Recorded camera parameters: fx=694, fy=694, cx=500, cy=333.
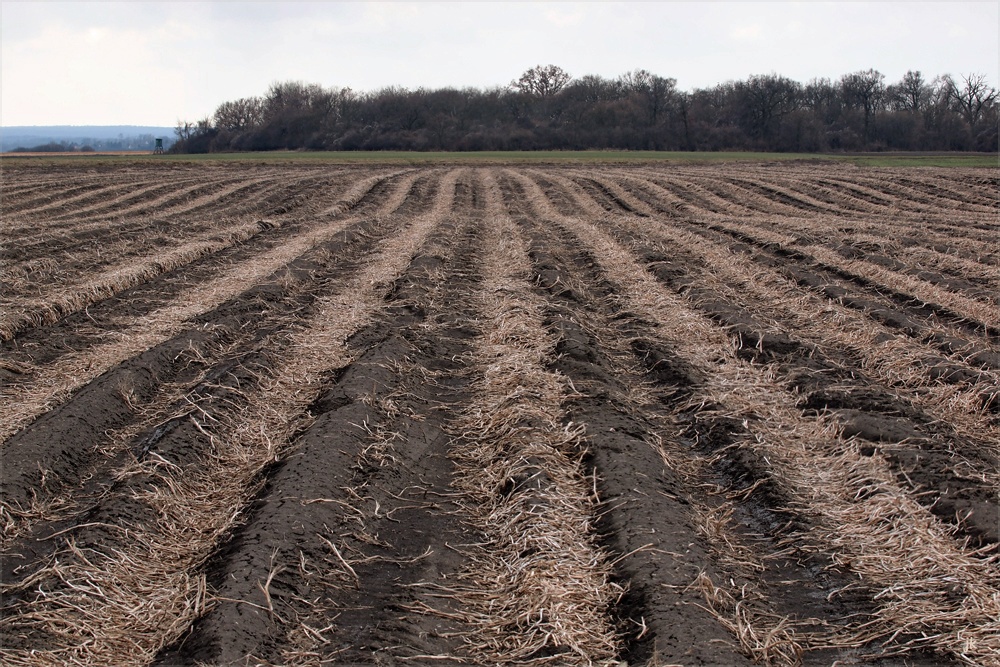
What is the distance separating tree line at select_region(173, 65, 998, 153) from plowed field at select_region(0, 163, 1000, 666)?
2180 inches

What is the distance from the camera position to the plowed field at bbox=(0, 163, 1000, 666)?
3.36 meters

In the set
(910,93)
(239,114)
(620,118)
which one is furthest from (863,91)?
(239,114)

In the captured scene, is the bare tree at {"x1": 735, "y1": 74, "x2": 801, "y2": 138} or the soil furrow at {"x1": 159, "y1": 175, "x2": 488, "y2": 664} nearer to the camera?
the soil furrow at {"x1": 159, "y1": 175, "x2": 488, "y2": 664}

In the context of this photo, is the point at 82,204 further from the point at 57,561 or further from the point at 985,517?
the point at 985,517

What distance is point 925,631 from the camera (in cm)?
337

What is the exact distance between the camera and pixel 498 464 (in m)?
4.89

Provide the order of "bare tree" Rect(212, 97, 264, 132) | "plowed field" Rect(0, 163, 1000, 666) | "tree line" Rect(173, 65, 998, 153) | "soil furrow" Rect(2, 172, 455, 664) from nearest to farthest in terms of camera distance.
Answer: "soil furrow" Rect(2, 172, 455, 664) → "plowed field" Rect(0, 163, 1000, 666) → "tree line" Rect(173, 65, 998, 153) → "bare tree" Rect(212, 97, 264, 132)

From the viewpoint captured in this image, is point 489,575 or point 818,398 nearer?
point 489,575

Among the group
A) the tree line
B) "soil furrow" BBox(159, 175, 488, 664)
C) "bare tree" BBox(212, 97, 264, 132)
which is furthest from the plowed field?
"bare tree" BBox(212, 97, 264, 132)

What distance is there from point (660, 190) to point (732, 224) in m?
7.76

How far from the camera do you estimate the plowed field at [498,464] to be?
336cm

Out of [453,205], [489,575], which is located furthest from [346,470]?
[453,205]

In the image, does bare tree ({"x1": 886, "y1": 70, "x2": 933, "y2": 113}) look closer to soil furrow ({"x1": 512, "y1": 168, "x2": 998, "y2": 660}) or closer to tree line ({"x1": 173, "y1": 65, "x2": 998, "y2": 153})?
tree line ({"x1": 173, "y1": 65, "x2": 998, "y2": 153})

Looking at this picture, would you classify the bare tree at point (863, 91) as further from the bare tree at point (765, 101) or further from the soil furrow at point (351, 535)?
the soil furrow at point (351, 535)
